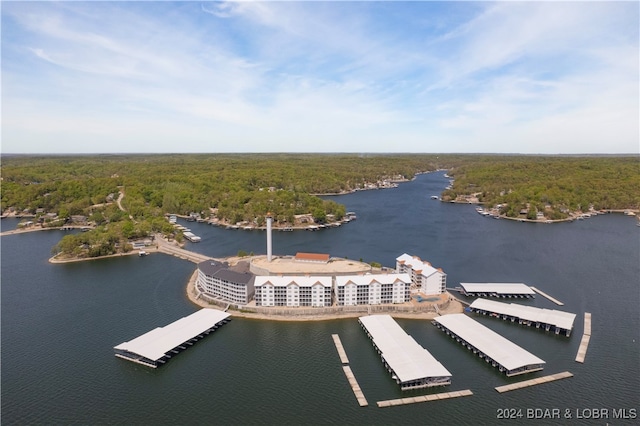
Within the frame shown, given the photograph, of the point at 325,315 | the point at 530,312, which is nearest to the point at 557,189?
the point at 530,312

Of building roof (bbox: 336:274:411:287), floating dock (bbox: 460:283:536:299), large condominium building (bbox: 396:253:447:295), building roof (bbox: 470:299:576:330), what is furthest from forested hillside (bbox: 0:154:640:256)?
building roof (bbox: 470:299:576:330)

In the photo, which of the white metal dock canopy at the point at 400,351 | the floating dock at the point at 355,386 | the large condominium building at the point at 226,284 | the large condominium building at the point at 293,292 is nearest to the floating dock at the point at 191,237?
the large condominium building at the point at 226,284

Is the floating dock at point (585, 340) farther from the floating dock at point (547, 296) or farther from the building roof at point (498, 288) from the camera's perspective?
the building roof at point (498, 288)

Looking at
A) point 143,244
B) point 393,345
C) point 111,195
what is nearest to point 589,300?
point 393,345

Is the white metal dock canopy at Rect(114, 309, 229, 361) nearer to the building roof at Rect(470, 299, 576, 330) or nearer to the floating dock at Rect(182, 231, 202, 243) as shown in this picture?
the building roof at Rect(470, 299, 576, 330)

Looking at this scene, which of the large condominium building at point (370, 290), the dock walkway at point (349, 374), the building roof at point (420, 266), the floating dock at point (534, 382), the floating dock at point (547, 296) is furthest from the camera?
the floating dock at point (547, 296)

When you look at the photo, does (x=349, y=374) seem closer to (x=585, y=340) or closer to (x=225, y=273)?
(x=225, y=273)
